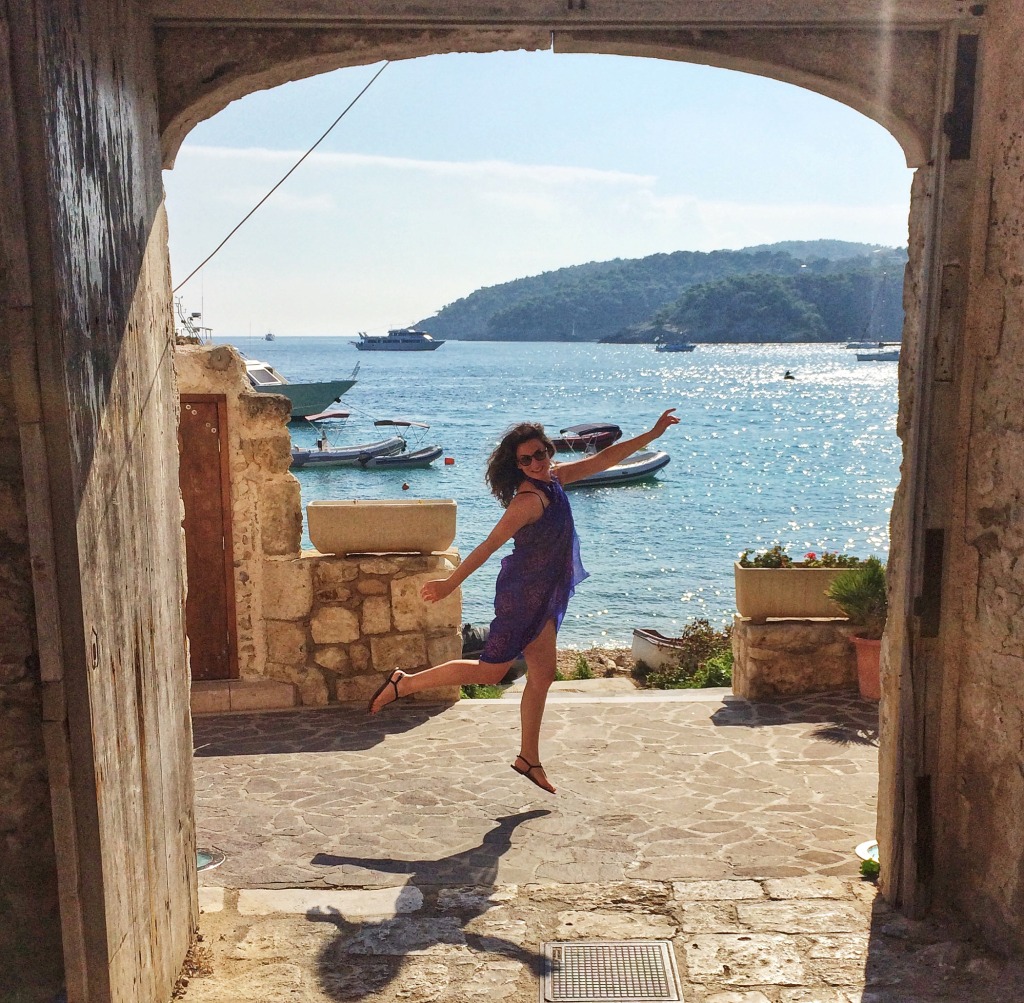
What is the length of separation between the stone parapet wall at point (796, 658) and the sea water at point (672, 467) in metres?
2.35

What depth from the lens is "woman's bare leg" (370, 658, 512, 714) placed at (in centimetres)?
570

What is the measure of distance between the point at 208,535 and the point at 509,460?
10.9 ft

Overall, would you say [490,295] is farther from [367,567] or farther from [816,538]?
[367,567]

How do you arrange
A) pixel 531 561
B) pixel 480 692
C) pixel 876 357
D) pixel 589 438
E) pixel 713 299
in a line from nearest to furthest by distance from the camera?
1. pixel 531 561
2. pixel 480 692
3. pixel 589 438
4. pixel 876 357
5. pixel 713 299

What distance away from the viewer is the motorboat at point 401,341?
7229 inches

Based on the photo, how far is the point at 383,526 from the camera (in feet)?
25.7

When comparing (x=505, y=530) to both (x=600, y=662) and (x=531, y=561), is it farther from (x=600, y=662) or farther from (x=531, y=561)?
(x=600, y=662)

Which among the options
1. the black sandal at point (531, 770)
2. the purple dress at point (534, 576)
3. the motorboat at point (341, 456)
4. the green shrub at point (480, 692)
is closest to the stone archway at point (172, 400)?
the purple dress at point (534, 576)

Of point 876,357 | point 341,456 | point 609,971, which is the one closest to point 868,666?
point 609,971

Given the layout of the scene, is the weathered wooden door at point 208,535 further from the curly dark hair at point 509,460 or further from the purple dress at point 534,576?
the purple dress at point 534,576

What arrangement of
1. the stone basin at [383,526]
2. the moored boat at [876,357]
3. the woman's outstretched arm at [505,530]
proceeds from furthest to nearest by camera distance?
the moored boat at [876,357]
the stone basin at [383,526]
the woman's outstretched arm at [505,530]

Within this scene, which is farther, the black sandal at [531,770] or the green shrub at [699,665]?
the green shrub at [699,665]

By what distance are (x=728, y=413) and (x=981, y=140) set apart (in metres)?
81.6

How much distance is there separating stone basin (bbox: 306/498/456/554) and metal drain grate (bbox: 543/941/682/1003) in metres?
3.94
